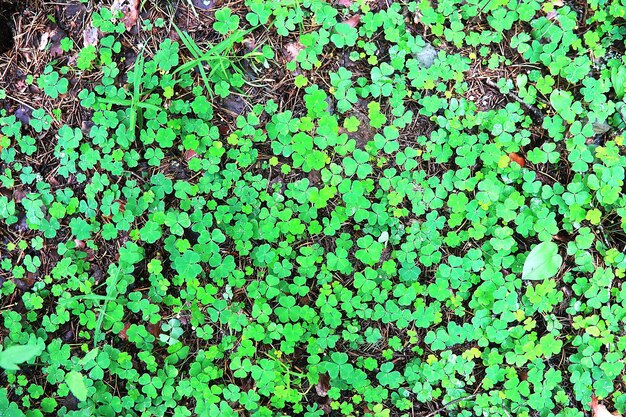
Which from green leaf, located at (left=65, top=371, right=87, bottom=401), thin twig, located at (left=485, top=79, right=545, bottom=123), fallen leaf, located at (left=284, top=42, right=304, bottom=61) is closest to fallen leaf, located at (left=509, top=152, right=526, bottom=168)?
thin twig, located at (left=485, top=79, right=545, bottom=123)

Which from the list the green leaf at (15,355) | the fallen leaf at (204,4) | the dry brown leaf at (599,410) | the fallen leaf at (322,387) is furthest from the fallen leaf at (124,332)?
the dry brown leaf at (599,410)

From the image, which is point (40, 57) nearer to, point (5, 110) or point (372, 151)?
point (5, 110)

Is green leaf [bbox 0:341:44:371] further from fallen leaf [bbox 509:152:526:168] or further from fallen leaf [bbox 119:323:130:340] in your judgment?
fallen leaf [bbox 509:152:526:168]

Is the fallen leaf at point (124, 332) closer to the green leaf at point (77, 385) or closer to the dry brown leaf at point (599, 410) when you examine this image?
the green leaf at point (77, 385)

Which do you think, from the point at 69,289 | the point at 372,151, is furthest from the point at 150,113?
the point at 372,151

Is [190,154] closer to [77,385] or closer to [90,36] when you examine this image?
[90,36]
